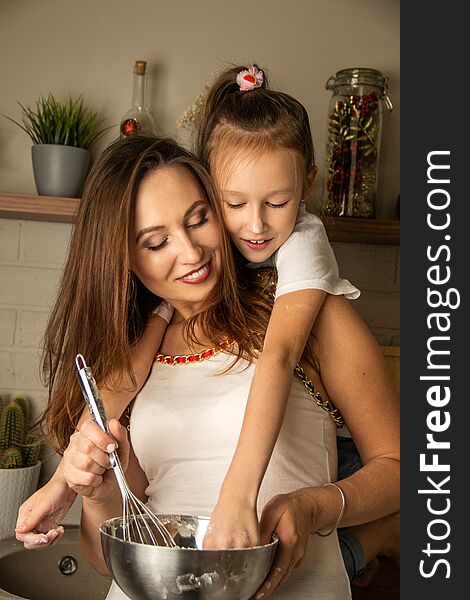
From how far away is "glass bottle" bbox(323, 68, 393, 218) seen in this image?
1927 mm

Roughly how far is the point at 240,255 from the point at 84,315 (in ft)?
0.86

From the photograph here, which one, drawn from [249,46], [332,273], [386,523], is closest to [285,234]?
[332,273]

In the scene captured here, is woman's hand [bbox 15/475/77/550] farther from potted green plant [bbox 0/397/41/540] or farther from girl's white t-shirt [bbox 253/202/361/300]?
potted green plant [bbox 0/397/41/540]

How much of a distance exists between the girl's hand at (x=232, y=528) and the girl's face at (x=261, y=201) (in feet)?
1.48

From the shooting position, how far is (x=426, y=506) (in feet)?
3.64

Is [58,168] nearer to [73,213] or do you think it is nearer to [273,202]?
[73,213]

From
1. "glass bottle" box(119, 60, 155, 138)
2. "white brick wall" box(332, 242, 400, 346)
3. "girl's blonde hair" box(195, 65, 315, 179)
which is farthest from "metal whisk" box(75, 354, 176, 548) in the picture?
"white brick wall" box(332, 242, 400, 346)

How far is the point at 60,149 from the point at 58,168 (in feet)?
0.14

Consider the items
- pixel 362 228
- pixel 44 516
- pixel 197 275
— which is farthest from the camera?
pixel 362 228

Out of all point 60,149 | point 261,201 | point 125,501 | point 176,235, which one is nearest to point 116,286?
point 176,235

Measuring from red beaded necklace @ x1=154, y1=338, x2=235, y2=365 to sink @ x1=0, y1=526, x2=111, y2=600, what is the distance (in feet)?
2.20

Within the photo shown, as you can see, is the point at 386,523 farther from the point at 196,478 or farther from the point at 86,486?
the point at 86,486

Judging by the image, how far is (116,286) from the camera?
1.29 m

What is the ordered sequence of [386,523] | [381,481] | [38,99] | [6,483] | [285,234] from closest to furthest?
[381,481]
[285,234]
[386,523]
[6,483]
[38,99]
